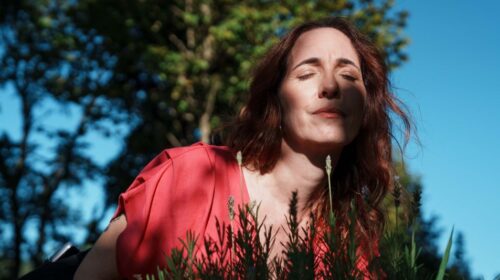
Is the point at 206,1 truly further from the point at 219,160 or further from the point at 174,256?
the point at 174,256

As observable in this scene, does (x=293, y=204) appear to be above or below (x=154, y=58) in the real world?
below

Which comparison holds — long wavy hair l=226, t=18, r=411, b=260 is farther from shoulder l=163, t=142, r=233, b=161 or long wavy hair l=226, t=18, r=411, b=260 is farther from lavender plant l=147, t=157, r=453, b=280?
lavender plant l=147, t=157, r=453, b=280

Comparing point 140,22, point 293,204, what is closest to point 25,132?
point 140,22

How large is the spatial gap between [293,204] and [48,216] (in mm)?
17708

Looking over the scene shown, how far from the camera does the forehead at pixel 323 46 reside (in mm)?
2869

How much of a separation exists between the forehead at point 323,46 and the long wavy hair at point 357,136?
0.09 m

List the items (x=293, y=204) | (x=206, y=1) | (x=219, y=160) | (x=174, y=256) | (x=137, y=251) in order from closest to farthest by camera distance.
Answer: (x=174, y=256)
(x=293, y=204)
(x=137, y=251)
(x=219, y=160)
(x=206, y=1)

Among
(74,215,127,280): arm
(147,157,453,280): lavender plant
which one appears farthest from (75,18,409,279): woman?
(147,157,453,280): lavender plant

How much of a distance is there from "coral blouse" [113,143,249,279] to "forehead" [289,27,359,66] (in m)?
0.59

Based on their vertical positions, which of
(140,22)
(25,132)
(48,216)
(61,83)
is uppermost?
(140,22)

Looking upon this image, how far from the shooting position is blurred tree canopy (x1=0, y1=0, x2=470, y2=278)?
15180 mm

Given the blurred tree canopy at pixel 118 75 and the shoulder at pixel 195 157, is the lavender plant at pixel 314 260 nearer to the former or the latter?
the shoulder at pixel 195 157

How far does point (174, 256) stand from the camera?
3.38 ft

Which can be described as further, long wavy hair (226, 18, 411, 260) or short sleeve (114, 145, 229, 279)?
long wavy hair (226, 18, 411, 260)
